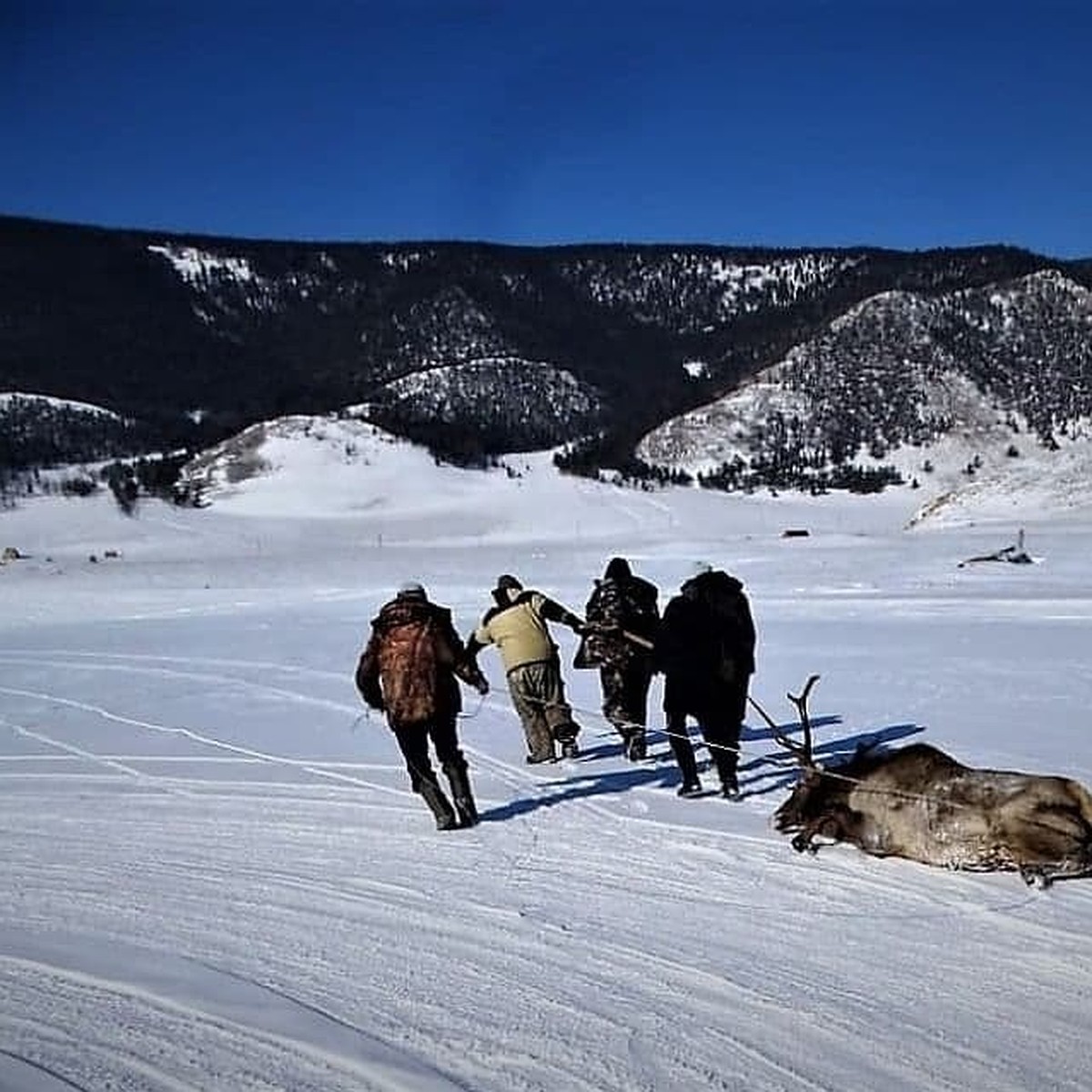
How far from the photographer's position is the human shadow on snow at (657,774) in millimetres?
10219

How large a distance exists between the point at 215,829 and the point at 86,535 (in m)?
74.4

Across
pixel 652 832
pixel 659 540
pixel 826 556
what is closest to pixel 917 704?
pixel 652 832

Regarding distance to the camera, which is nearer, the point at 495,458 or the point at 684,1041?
the point at 684,1041

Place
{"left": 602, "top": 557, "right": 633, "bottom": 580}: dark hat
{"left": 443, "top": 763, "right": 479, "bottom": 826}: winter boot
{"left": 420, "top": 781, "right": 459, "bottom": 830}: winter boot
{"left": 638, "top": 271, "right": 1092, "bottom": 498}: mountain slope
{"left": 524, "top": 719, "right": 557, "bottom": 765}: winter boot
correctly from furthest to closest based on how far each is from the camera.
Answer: {"left": 638, "top": 271, "right": 1092, "bottom": 498}: mountain slope → {"left": 602, "top": 557, "right": 633, "bottom": 580}: dark hat → {"left": 524, "top": 719, "right": 557, "bottom": 765}: winter boot → {"left": 443, "top": 763, "right": 479, "bottom": 826}: winter boot → {"left": 420, "top": 781, "right": 459, "bottom": 830}: winter boot

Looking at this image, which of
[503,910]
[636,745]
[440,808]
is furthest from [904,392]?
[503,910]

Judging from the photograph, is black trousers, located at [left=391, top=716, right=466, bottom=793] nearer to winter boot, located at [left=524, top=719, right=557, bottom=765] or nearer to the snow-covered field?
the snow-covered field

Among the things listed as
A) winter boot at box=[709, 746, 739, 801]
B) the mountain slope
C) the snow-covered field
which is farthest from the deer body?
the mountain slope

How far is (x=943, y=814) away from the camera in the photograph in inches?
303

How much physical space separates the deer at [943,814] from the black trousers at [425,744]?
7.94 feet

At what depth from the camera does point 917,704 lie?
48.6 ft

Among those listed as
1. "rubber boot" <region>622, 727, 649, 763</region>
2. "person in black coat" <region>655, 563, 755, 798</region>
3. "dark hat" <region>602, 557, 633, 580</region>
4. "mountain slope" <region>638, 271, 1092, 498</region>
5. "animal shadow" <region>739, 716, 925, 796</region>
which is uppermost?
"mountain slope" <region>638, 271, 1092, 498</region>

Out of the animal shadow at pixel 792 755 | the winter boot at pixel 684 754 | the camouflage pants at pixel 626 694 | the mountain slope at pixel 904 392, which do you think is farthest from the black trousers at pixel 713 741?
the mountain slope at pixel 904 392

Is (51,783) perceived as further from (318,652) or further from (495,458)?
(495,458)

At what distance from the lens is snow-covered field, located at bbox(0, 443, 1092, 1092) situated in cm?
521
